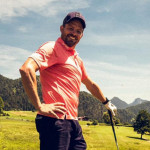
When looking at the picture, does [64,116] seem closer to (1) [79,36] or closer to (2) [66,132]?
(2) [66,132]

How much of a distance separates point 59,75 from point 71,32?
767 millimetres

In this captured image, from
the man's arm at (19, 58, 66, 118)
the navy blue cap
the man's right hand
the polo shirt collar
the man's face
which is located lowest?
the man's right hand

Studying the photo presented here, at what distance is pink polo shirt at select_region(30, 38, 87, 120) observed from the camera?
118 inches

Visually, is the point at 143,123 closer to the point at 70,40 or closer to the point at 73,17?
the point at 70,40

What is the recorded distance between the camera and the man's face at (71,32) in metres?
3.31

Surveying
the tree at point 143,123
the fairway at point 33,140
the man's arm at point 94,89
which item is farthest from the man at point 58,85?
the tree at point 143,123

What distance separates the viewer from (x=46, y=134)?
2.94 metres

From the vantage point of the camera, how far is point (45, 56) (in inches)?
116

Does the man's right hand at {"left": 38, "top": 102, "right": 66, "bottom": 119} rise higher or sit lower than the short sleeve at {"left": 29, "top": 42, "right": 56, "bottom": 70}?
lower

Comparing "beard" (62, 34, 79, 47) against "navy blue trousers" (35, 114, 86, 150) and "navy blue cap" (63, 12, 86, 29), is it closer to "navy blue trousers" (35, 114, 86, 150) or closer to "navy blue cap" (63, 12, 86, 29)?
"navy blue cap" (63, 12, 86, 29)

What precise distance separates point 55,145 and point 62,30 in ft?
6.18

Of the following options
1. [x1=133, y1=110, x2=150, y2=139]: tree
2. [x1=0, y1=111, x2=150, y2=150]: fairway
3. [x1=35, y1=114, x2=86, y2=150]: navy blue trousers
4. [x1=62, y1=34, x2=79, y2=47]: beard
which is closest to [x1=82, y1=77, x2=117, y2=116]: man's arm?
[x1=62, y1=34, x2=79, y2=47]: beard

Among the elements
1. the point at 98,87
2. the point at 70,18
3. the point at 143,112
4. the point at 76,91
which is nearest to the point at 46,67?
the point at 76,91

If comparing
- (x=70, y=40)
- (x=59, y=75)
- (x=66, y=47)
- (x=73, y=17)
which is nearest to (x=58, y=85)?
(x=59, y=75)
